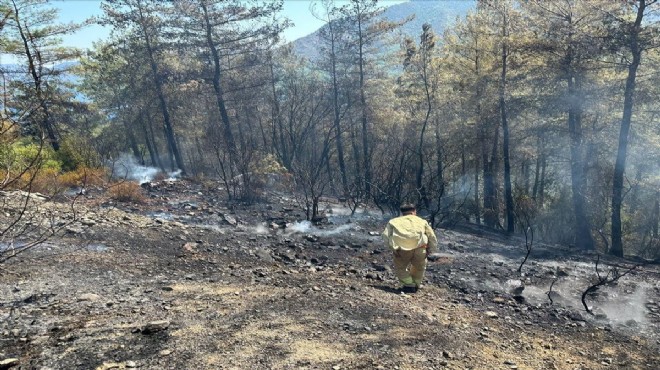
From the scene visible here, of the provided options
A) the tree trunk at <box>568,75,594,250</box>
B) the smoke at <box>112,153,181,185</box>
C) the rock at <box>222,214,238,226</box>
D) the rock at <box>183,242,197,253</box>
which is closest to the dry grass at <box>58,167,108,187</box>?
the smoke at <box>112,153,181,185</box>

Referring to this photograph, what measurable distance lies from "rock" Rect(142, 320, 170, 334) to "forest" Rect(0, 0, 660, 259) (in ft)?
12.9

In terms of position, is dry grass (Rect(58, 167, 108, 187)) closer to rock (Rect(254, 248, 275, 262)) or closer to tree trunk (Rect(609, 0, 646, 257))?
rock (Rect(254, 248, 275, 262))

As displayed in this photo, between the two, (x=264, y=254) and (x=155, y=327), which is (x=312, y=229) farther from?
(x=155, y=327)

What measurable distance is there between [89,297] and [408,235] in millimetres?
4383

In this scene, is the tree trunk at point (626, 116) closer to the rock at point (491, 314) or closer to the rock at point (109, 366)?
the rock at point (491, 314)

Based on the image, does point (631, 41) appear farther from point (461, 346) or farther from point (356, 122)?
point (356, 122)

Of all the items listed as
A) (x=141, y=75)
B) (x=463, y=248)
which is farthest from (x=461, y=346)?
(x=141, y=75)

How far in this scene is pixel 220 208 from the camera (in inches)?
495

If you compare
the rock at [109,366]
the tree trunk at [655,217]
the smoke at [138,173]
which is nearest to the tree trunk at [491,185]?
the tree trunk at [655,217]

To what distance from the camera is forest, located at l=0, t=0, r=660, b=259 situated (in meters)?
12.8

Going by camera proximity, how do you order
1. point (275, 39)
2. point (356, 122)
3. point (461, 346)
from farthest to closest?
1. point (356, 122)
2. point (275, 39)
3. point (461, 346)

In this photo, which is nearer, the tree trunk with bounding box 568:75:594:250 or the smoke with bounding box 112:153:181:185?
the tree trunk with bounding box 568:75:594:250

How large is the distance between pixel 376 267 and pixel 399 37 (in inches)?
651

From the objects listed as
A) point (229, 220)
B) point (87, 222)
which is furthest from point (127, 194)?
point (87, 222)
